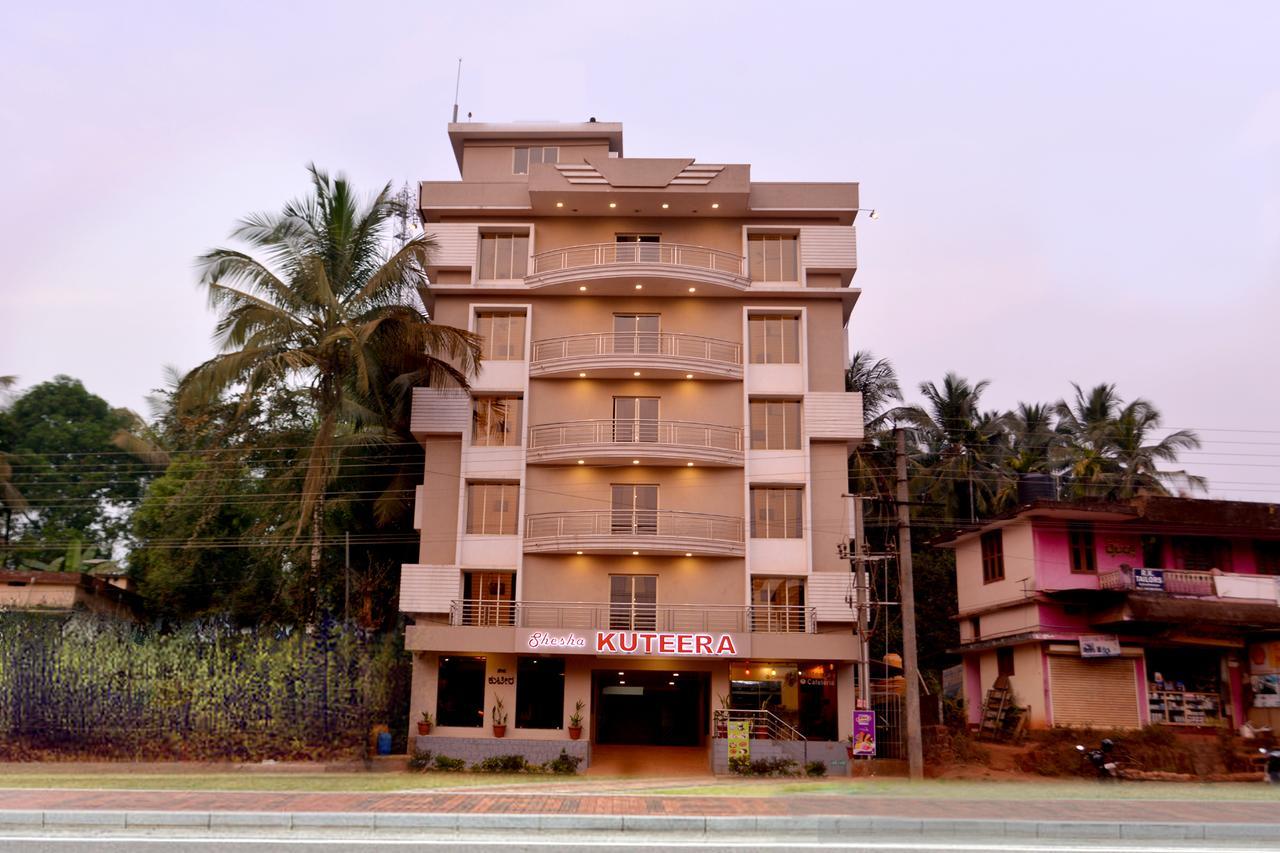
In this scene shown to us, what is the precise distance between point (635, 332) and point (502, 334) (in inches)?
161

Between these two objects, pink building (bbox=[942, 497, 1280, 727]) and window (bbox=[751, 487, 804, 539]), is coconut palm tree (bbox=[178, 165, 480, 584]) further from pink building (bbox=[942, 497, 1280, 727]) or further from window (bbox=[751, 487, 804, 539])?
pink building (bbox=[942, 497, 1280, 727])

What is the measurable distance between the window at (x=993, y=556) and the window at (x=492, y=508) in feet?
50.9

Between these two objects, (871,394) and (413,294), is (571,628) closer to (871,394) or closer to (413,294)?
(413,294)

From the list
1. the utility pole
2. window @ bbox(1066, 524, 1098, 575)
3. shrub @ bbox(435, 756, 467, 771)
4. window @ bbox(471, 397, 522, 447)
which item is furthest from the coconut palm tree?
window @ bbox(1066, 524, 1098, 575)

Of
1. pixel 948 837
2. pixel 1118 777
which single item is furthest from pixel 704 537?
pixel 948 837

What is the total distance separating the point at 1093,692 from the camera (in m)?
32.0

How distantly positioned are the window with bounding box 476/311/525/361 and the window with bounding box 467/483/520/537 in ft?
13.1

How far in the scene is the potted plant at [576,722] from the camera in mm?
30500

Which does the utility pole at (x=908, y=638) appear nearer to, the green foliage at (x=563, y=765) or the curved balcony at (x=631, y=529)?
the curved balcony at (x=631, y=529)

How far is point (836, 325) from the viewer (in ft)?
110

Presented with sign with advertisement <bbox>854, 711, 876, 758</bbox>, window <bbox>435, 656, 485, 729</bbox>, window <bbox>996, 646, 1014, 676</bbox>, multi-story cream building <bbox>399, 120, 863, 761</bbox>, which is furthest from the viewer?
window <bbox>996, 646, 1014, 676</bbox>

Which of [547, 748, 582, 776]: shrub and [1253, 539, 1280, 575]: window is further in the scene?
[1253, 539, 1280, 575]: window

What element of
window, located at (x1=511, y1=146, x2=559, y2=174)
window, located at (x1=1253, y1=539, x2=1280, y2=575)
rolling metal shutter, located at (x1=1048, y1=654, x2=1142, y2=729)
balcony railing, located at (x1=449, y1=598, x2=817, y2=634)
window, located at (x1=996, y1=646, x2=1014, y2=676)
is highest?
window, located at (x1=511, y1=146, x2=559, y2=174)

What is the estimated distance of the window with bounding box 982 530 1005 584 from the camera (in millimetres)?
35562
